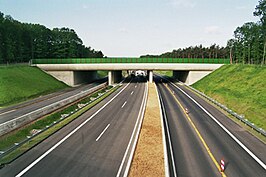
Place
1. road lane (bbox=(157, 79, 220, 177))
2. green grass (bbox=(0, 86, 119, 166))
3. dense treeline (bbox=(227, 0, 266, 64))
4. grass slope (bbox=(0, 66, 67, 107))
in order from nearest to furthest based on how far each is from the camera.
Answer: road lane (bbox=(157, 79, 220, 177)), green grass (bbox=(0, 86, 119, 166)), grass slope (bbox=(0, 66, 67, 107)), dense treeline (bbox=(227, 0, 266, 64))

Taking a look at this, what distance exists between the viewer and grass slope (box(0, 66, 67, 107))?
45.6 m

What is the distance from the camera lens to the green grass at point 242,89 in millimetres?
31609

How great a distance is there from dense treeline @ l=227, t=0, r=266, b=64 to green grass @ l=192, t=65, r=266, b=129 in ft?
50.0

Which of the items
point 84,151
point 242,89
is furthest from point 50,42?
point 84,151

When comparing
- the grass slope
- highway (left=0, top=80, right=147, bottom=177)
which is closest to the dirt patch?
highway (left=0, top=80, right=147, bottom=177)

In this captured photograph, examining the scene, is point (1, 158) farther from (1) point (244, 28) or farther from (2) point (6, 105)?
(1) point (244, 28)

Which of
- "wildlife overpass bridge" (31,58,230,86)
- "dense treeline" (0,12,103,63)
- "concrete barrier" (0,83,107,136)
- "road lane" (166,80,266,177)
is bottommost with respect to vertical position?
"road lane" (166,80,266,177)

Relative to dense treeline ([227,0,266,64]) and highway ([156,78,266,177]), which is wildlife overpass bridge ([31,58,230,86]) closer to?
dense treeline ([227,0,266,64])

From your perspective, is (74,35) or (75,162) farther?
(74,35)

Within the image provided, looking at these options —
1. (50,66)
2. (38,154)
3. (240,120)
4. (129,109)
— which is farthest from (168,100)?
(50,66)

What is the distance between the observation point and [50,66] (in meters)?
72.1

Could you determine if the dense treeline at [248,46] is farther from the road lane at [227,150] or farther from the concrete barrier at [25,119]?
the concrete barrier at [25,119]

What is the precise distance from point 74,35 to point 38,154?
12791 centimetres

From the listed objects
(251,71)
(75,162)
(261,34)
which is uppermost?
(261,34)
